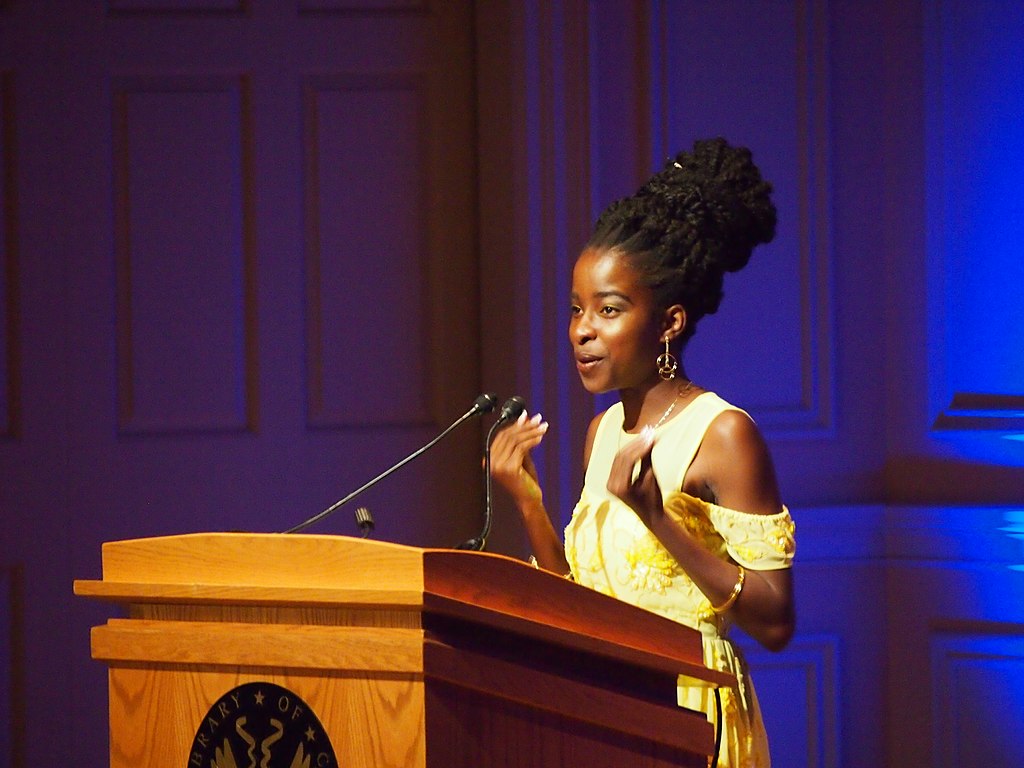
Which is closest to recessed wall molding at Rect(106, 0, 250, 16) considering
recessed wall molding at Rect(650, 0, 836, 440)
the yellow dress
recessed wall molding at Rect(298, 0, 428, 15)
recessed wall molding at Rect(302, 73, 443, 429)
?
recessed wall molding at Rect(298, 0, 428, 15)

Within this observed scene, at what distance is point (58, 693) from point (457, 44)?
208cm

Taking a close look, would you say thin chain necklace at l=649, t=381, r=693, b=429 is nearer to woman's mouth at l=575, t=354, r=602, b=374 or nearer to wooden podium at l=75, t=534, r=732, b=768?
woman's mouth at l=575, t=354, r=602, b=374

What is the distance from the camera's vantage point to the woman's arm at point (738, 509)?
195cm

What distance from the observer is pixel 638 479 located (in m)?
1.80

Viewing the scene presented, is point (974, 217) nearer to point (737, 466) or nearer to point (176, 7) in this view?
point (737, 466)

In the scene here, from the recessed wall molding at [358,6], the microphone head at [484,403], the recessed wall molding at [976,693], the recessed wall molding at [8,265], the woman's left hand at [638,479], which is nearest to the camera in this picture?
the woman's left hand at [638,479]

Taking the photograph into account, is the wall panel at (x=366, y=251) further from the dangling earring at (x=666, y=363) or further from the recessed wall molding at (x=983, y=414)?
the dangling earring at (x=666, y=363)

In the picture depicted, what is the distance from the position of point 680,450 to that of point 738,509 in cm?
13

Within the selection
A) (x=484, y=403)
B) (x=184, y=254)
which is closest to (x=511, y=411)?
(x=484, y=403)

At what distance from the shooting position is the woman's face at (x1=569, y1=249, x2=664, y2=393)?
7.14 feet

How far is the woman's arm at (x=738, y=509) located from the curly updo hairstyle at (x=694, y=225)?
22 cm

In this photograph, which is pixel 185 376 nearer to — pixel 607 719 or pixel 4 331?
pixel 4 331

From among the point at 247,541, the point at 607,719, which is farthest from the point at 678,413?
the point at 247,541

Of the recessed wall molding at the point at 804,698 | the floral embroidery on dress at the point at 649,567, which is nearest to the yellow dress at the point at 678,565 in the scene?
the floral embroidery on dress at the point at 649,567
